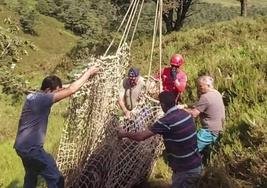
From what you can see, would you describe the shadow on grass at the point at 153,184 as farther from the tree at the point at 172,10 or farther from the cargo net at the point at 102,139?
the tree at the point at 172,10

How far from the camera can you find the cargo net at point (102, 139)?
275 inches

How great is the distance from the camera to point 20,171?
913 centimetres

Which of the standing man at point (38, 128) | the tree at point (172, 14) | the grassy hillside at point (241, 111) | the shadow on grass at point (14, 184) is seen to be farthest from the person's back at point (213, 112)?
the tree at point (172, 14)

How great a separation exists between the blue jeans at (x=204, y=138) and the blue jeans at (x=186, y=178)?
129 cm

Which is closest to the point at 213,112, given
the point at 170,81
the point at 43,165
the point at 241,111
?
the point at 241,111

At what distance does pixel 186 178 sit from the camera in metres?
5.81

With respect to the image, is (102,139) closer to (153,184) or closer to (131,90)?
(153,184)

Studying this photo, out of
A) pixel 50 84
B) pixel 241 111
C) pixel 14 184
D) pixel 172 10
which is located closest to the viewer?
pixel 50 84

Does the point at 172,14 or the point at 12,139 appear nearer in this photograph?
the point at 12,139

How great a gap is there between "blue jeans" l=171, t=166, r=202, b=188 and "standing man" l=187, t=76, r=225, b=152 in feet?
4.21

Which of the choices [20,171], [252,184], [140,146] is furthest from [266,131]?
[20,171]

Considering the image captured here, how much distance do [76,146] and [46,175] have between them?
97cm

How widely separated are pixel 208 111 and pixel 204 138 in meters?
0.38

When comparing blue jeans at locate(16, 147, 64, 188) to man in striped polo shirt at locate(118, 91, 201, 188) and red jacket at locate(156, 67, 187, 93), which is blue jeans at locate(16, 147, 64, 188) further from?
red jacket at locate(156, 67, 187, 93)
